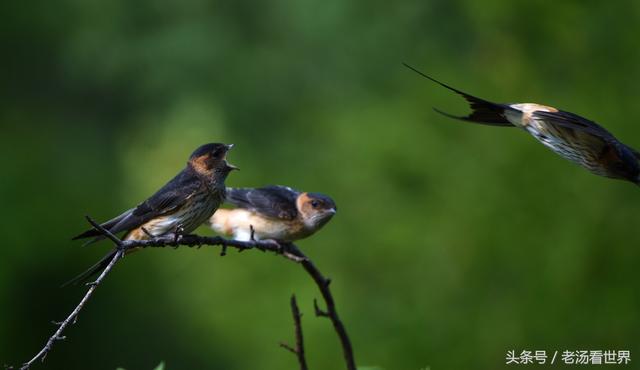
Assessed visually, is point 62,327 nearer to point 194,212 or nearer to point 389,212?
point 194,212

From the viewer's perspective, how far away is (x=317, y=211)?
16.9ft

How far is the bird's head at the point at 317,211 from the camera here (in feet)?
16.8

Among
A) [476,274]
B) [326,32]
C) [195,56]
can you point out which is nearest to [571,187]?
[476,274]

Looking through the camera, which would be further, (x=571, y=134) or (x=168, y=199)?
(x=168, y=199)

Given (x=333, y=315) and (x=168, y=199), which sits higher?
(x=168, y=199)

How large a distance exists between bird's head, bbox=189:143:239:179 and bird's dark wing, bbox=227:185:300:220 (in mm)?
792

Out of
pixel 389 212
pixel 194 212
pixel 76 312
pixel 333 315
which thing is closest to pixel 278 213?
pixel 194 212

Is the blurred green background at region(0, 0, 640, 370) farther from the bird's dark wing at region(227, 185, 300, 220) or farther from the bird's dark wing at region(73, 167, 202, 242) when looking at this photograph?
the bird's dark wing at region(73, 167, 202, 242)

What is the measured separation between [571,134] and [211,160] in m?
1.70

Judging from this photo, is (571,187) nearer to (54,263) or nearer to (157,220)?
(157,220)

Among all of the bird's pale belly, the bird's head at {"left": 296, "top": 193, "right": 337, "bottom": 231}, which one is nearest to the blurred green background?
the bird's head at {"left": 296, "top": 193, "right": 337, "bottom": 231}

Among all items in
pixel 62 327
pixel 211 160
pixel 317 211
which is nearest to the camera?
pixel 62 327

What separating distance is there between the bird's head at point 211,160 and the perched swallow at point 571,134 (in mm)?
1312

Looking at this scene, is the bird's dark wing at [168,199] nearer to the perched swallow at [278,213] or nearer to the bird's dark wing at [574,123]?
the perched swallow at [278,213]
